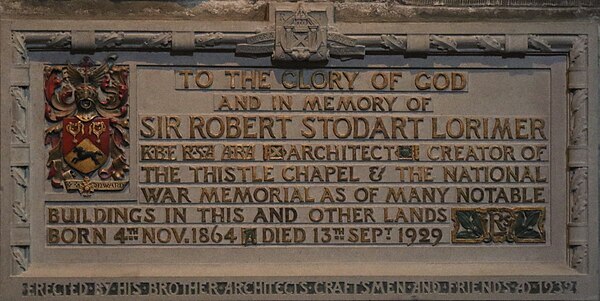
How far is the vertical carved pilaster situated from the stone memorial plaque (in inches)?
0.6

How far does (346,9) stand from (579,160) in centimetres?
222

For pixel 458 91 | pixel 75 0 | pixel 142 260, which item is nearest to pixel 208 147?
pixel 142 260

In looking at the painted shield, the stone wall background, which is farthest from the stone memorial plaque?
the stone wall background

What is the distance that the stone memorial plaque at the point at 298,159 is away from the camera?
20.2 ft

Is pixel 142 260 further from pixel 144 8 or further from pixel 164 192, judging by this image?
pixel 144 8

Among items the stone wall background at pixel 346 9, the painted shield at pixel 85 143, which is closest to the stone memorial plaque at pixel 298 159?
the painted shield at pixel 85 143

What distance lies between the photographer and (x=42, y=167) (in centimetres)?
621

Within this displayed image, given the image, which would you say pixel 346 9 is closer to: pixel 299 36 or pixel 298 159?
pixel 299 36

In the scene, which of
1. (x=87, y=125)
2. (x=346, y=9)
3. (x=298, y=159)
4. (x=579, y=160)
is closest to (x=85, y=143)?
(x=87, y=125)

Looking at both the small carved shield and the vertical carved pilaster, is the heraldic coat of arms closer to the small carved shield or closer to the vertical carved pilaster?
the small carved shield

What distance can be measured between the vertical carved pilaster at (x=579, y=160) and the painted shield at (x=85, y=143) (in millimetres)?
3715

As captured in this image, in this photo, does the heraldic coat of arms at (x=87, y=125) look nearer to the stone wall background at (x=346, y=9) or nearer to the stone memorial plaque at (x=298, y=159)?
the stone memorial plaque at (x=298, y=159)

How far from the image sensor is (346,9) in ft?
20.8

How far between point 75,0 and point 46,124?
101 centimetres
